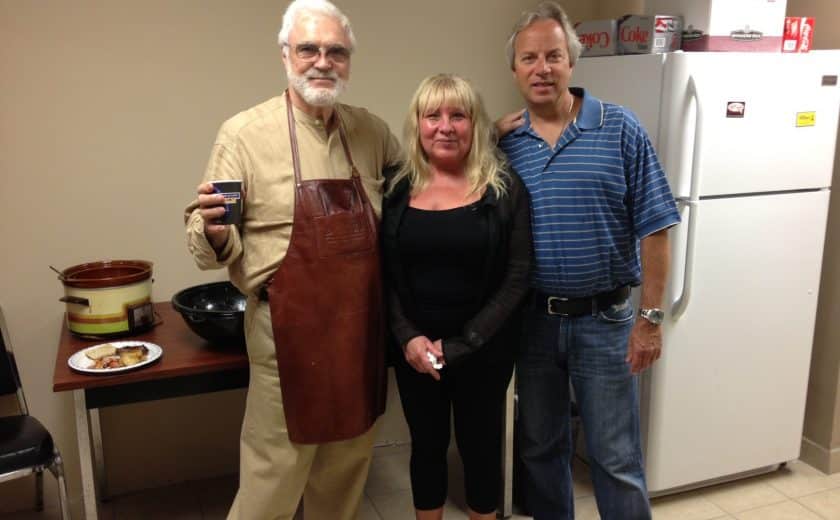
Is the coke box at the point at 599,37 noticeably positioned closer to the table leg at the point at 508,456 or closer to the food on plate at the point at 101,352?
the table leg at the point at 508,456

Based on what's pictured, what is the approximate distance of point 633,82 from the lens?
2420 mm

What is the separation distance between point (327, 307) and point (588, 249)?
67 cm

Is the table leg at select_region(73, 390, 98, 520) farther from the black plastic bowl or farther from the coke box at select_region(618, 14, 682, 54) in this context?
the coke box at select_region(618, 14, 682, 54)

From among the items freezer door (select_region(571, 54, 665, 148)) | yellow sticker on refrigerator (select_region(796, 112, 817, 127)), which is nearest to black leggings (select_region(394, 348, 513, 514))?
freezer door (select_region(571, 54, 665, 148))

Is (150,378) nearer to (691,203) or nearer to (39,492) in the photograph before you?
(39,492)

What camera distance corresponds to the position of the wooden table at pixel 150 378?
193 cm

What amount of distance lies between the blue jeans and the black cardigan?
5.4 inches

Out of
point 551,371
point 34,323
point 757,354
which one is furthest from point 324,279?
point 757,354

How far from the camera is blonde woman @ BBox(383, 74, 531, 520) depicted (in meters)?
1.82

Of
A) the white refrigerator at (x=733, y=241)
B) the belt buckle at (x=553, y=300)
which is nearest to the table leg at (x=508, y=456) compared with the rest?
the white refrigerator at (x=733, y=241)

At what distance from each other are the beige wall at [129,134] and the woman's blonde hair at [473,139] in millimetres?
886

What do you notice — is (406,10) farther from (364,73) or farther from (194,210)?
(194,210)

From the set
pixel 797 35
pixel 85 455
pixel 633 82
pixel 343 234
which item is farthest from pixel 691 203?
pixel 85 455

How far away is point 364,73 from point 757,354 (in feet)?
5.75
